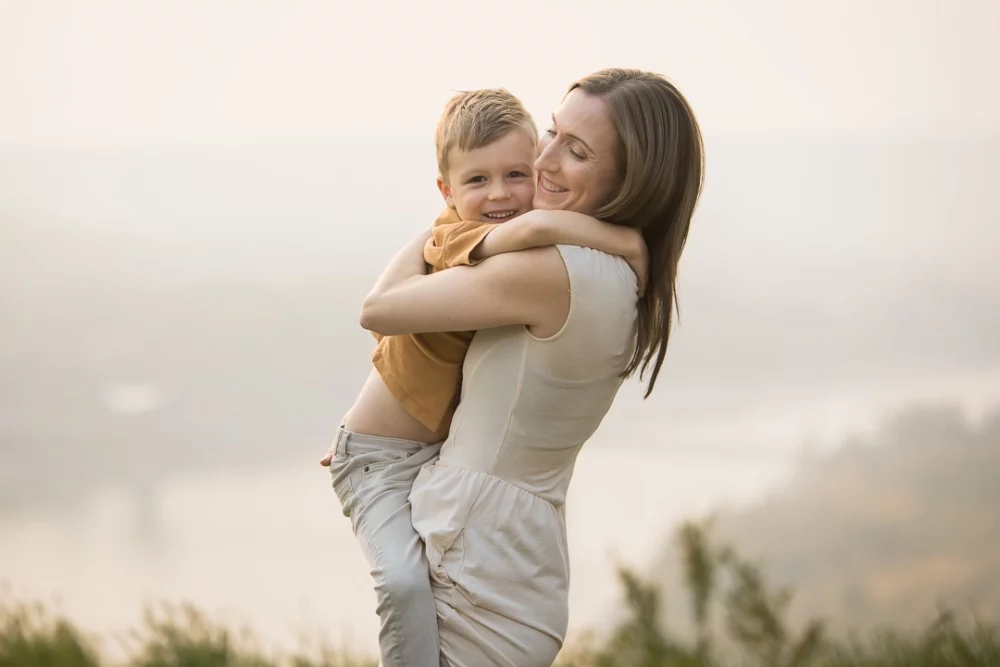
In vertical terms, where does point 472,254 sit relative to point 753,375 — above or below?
above

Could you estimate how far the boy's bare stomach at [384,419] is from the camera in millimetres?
1656

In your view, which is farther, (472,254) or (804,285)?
(804,285)

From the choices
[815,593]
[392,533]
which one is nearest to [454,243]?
[392,533]

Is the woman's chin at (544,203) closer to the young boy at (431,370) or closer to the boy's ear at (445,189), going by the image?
the young boy at (431,370)

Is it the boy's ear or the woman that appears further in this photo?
the boy's ear

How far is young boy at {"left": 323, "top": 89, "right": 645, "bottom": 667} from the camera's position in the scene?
60.2 inches

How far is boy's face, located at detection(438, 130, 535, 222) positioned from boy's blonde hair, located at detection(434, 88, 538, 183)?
1cm

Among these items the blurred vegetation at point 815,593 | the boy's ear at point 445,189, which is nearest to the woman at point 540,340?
the boy's ear at point 445,189

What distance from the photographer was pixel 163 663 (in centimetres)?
375

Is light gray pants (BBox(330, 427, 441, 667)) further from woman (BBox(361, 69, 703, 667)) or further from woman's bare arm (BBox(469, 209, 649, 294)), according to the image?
woman's bare arm (BBox(469, 209, 649, 294))

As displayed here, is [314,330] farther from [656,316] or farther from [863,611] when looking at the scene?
[656,316]

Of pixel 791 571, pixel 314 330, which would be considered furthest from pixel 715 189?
pixel 314 330

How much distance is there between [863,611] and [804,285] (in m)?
1.34

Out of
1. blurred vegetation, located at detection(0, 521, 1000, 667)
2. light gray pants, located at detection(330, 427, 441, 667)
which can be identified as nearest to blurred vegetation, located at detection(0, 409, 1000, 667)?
blurred vegetation, located at detection(0, 521, 1000, 667)
